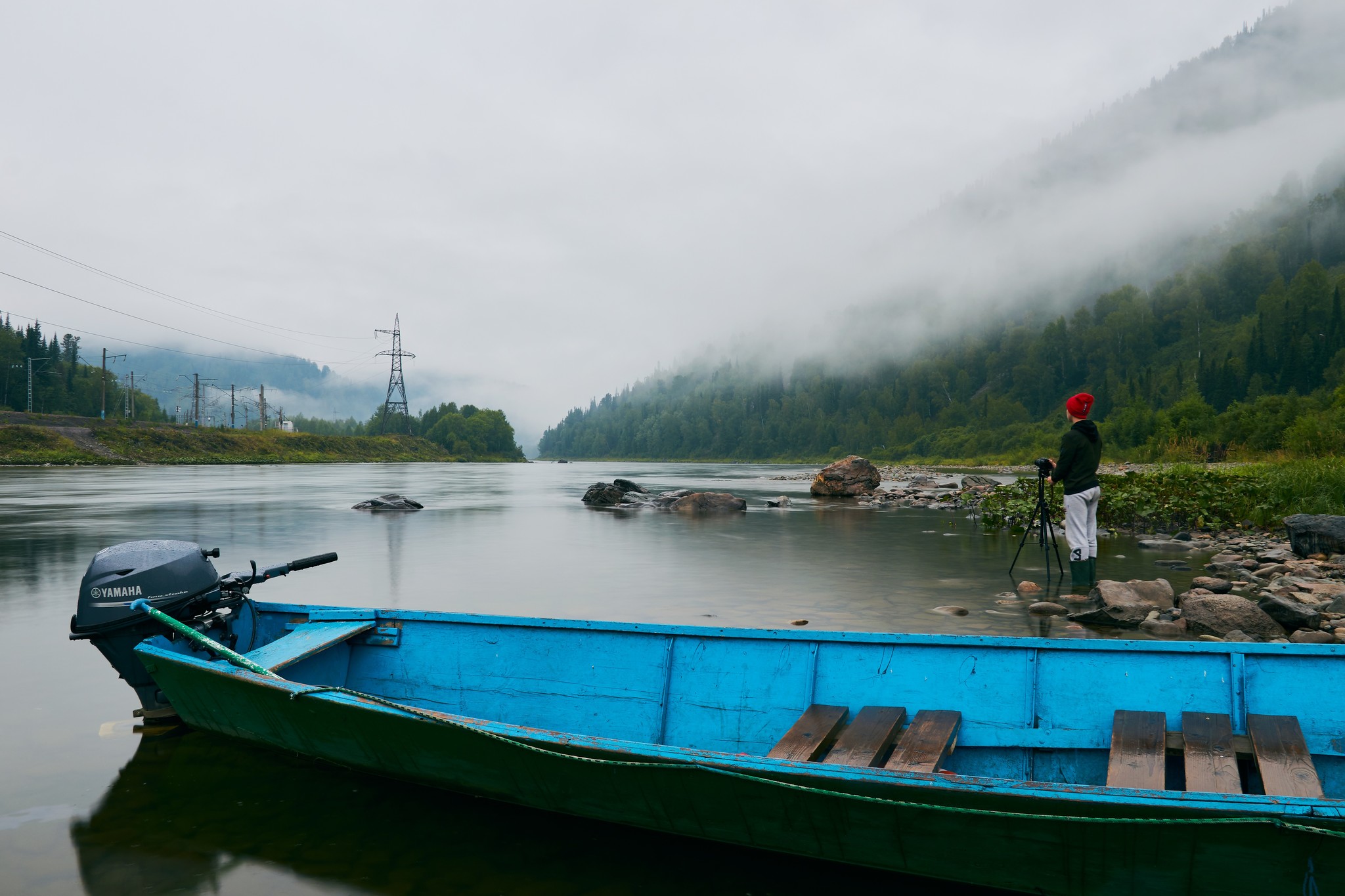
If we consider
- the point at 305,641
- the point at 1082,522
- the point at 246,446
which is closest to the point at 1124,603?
the point at 1082,522

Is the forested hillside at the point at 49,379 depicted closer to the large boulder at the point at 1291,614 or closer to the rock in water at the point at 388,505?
the rock in water at the point at 388,505

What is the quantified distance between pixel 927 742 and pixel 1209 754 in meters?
1.58

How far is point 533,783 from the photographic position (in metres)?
4.95

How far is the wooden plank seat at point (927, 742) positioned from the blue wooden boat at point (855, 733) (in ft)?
0.09

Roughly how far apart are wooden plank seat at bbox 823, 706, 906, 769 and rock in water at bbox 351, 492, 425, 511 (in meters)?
30.0

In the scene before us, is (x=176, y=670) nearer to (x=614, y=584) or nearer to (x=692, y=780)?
(x=692, y=780)

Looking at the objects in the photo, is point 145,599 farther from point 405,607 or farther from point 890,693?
point 405,607

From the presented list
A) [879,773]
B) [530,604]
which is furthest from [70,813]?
[530,604]

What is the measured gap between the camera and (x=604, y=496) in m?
36.0

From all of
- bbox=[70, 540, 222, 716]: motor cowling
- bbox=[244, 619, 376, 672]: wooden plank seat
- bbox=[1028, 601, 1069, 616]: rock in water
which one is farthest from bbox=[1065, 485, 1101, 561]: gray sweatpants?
bbox=[70, 540, 222, 716]: motor cowling

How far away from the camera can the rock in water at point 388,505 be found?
107 ft

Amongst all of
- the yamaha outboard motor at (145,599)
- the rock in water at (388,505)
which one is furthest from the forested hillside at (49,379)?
the yamaha outboard motor at (145,599)

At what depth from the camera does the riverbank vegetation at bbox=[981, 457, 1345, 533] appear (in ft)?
58.5

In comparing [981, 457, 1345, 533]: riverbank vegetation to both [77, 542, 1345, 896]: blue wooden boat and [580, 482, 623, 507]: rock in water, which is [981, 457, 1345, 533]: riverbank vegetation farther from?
[580, 482, 623, 507]: rock in water
